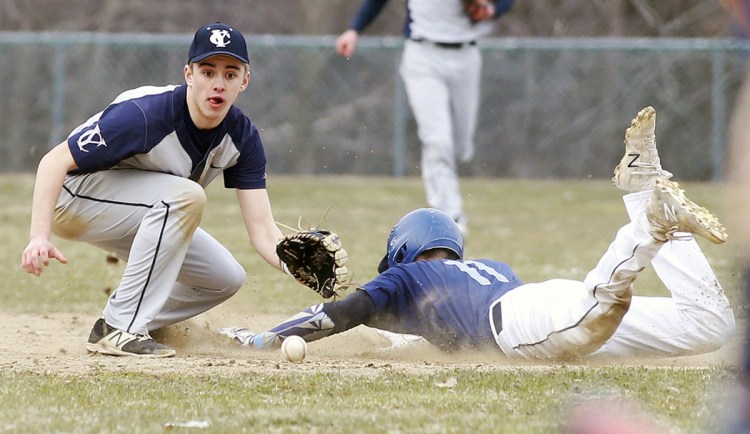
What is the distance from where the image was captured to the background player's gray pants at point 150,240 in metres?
5.64

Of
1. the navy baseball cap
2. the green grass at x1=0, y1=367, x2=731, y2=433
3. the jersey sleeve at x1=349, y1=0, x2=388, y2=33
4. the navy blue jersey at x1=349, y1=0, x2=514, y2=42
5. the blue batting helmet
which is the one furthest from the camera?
the jersey sleeve at x1=349, y1=0, x2=388, y2=33

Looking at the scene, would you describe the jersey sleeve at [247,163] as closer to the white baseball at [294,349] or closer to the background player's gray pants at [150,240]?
the background player's gray pants at [150,240]

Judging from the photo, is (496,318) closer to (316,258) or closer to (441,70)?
(316,258)

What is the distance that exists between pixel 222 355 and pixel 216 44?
1.39 meters

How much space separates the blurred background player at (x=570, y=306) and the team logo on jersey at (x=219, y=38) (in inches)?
48.1

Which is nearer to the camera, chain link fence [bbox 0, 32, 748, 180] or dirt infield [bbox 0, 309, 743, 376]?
dirt infield [bbox 0, 309, 743, 376]

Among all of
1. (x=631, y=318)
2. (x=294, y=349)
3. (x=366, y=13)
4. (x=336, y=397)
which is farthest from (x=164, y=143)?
(x=366, y=13)

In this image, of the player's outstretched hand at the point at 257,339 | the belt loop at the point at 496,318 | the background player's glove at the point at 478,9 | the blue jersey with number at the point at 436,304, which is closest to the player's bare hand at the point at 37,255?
the player's outstretched hand at the point at 257,339

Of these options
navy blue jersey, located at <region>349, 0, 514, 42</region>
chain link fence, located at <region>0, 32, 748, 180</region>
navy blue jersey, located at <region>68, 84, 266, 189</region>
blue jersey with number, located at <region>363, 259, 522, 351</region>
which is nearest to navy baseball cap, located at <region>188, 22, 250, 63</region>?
navy blue jersey, located at <region>68, 84, 266, 189</region>

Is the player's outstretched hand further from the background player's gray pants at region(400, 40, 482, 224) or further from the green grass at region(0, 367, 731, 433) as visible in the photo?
the background player's gray pants at region(400, 40, 482, 224)

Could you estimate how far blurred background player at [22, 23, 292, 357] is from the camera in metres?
5.52

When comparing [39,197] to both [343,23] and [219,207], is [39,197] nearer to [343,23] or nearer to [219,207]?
[219,207]

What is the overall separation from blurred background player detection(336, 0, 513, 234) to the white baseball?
547 centimetres

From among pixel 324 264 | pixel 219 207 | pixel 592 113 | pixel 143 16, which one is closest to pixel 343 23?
pixel 143 16
